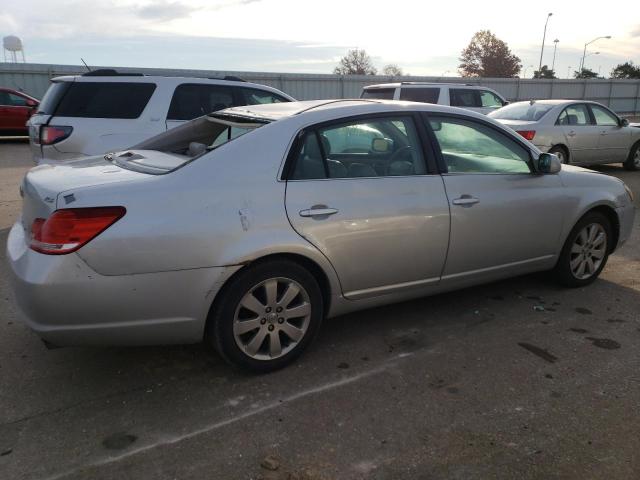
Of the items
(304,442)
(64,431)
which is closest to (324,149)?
(304,442)

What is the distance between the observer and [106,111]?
250 inches

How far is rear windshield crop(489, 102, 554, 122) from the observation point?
33.6 ft

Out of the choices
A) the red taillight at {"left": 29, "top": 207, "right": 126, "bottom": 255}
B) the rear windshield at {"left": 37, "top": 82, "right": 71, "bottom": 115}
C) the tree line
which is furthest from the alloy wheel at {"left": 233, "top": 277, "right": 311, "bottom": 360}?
the tree line

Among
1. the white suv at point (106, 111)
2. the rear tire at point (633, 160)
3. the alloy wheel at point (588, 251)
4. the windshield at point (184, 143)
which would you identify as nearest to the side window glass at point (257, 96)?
the white suv at point (106, 111)

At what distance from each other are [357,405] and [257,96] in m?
5.46

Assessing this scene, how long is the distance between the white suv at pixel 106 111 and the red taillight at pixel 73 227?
373 cm

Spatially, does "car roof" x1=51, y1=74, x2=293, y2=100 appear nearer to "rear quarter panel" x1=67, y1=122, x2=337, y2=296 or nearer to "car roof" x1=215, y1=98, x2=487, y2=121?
"car roof" x1=215, y1=98, x2=487, y2=121

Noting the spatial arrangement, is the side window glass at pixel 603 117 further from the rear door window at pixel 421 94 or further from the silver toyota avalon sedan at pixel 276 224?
the silver toyota avalon sedan at pixel 276 224

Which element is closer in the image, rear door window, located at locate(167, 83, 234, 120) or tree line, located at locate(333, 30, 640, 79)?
rear door window, located at locate(167, 83, 234, 120)

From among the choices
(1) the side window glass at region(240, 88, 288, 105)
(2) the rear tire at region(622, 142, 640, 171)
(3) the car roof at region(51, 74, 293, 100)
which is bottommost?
(2) the rear tire at region(622, 142, 640, 171)

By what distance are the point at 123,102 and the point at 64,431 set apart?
4664 millimetres

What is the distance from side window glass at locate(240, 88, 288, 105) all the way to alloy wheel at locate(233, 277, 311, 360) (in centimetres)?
477

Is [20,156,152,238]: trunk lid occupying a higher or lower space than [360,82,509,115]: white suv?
lower

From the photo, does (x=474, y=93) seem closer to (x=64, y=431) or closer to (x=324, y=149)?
(x=324, y=149)
